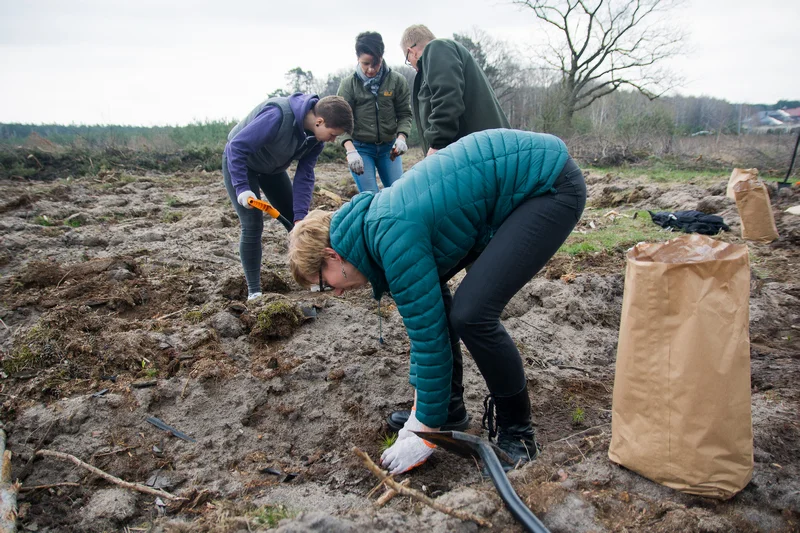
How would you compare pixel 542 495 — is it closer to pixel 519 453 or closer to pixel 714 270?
pixel 519 453

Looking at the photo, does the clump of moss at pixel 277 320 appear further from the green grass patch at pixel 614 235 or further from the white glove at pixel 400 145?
the green grass patch at pixel 614 235

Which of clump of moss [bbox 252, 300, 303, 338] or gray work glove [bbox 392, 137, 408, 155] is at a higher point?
gray work glove [bbox 392, 137, 408, 155]

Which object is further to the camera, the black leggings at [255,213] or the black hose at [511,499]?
the black leggings at [255,213]

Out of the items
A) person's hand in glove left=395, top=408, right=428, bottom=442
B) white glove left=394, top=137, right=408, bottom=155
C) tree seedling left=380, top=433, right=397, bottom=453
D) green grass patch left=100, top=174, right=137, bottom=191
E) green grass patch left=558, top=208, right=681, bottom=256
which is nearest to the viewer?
person's hand in glove left=395, top=408, right=428, bottom=442

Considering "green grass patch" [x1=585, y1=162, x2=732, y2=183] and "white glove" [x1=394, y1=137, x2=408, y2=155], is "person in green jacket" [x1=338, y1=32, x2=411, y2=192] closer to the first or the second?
"white glove" [x1=394, y1=137, x2=408, y2=155]

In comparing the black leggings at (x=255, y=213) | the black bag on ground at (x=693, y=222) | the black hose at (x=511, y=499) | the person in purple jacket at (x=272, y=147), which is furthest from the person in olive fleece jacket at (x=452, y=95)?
the black bag on ground at (x=693, y=222)

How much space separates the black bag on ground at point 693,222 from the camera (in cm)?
594

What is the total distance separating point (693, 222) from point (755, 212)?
74 cm

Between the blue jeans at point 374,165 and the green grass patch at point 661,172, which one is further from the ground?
the blue jeans at point 374,165

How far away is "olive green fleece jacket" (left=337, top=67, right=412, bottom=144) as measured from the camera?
4.30m

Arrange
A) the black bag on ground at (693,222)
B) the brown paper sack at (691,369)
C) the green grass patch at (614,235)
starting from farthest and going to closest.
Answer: the black bag on ground at (693,222), the green grass patch at (614,235), the brown paper sack at (691,369)

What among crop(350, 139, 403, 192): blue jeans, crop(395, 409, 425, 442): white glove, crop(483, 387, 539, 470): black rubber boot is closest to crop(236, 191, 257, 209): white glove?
crop(350, 139, 403, 192): blue jeans

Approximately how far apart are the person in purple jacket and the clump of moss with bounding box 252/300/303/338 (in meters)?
0.53

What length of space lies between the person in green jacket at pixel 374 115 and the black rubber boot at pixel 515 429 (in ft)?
9.04
